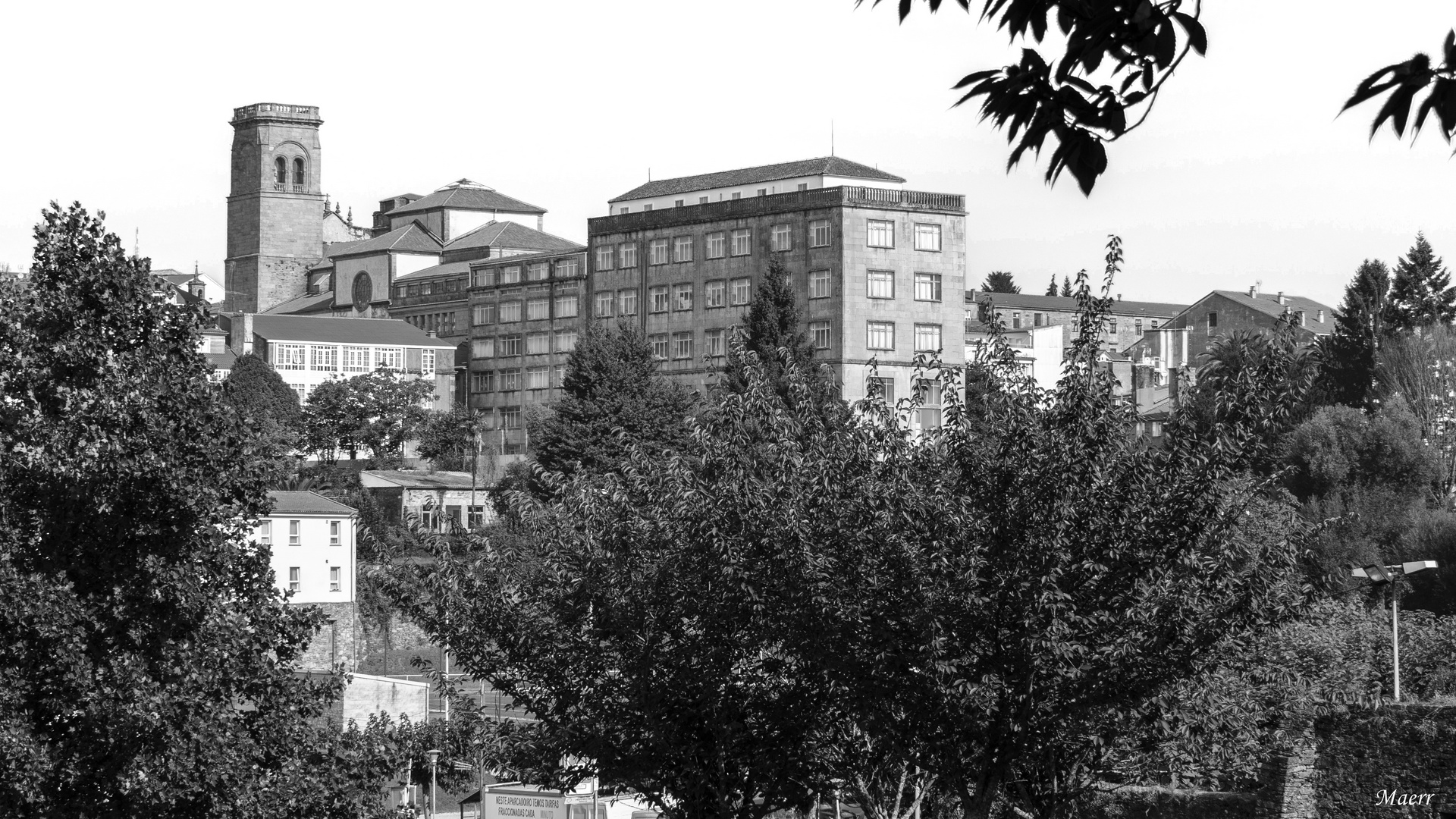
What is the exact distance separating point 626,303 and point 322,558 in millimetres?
34391

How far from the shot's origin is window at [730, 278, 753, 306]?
97750mm

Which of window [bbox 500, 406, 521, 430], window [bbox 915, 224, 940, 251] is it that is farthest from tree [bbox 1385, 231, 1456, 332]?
window [bbox 500, 406, 521, 430]

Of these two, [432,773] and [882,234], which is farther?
[882,234]

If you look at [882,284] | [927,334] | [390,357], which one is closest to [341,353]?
[390,357]

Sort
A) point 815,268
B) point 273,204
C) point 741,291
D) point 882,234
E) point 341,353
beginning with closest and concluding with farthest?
point 882,234 → point 815,268 → point 741,291 → point 341,353 → point 273,204

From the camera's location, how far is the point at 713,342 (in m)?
98.2

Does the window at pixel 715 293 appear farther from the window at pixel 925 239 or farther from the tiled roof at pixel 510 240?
the tiled roof at pixel 510 240

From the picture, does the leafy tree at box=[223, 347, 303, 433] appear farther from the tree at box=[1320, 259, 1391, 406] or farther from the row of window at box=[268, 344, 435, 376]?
the tree at box=[1320, 259, 1391, 406]

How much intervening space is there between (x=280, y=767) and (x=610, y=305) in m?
84.6

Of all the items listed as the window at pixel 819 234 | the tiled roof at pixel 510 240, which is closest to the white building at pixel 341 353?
the tiled roof at pixel 510 240

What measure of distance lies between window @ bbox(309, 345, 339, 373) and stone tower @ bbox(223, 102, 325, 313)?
44.1m

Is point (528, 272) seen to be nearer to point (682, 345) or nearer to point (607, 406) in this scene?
point (682, 345)

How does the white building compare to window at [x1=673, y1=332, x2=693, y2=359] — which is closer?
window at [x1=673, y1=332, x2=693, y2=359]

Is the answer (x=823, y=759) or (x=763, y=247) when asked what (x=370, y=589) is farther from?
(x=823, y=759)
